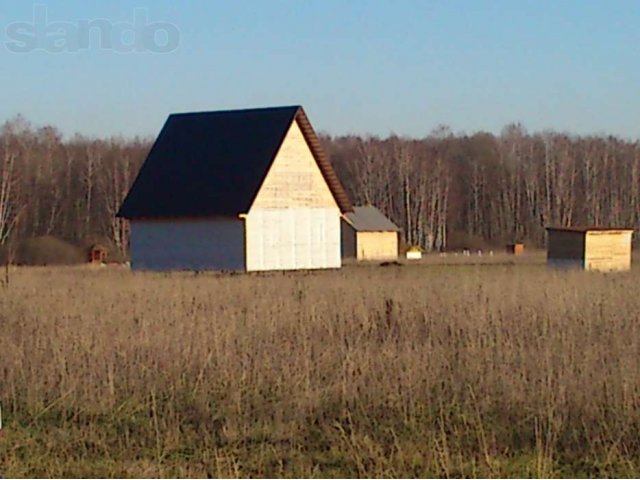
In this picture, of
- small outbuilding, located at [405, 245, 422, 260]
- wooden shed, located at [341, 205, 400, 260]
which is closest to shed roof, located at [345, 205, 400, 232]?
wooden shed, located at [341, 205, 400, 260]

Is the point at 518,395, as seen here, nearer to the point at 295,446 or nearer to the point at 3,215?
the point at 295,446

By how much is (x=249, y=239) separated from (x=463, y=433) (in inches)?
1325

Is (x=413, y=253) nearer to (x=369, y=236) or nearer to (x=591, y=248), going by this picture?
(x=369, y=236)

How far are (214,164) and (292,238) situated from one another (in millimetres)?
4613

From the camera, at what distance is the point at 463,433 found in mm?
8672

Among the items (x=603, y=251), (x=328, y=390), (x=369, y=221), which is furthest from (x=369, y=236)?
(x=328, y=390)

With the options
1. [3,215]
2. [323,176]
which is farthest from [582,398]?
[3,215]

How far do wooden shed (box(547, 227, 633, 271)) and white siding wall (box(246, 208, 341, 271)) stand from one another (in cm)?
922

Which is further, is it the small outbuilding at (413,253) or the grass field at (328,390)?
the small outbuilding at (413,253)

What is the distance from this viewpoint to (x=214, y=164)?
148 ft

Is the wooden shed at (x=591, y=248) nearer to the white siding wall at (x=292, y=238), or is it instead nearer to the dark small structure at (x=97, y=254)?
the white siding wall at (x=292, y=238)

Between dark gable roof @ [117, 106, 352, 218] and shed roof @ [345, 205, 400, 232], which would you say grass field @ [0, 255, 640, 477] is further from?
shed roof @ [345, 205, 400, 232]

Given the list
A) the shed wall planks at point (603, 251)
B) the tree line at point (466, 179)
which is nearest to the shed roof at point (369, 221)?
the tree line at point (466, 179)

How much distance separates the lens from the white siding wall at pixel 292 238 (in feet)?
139
